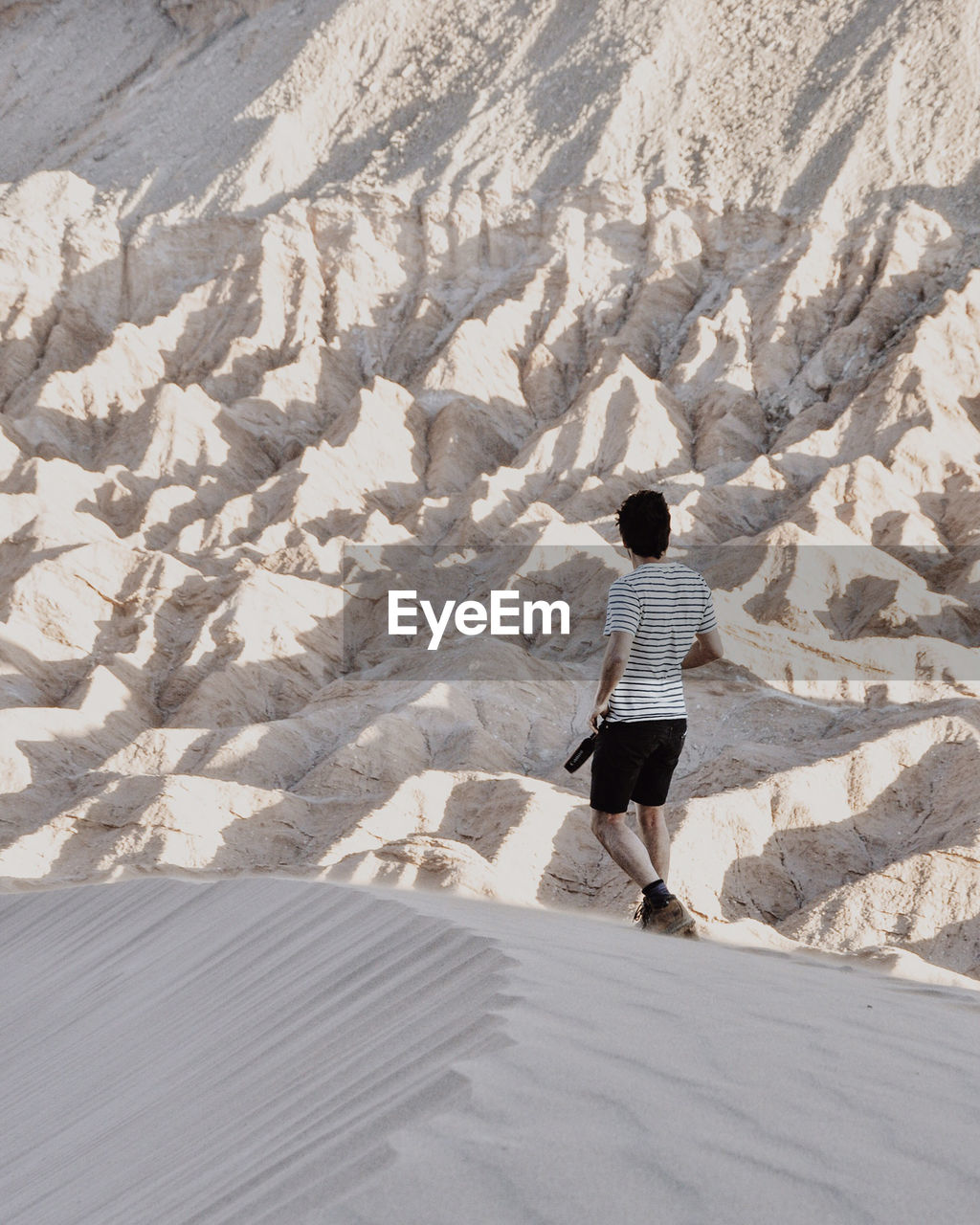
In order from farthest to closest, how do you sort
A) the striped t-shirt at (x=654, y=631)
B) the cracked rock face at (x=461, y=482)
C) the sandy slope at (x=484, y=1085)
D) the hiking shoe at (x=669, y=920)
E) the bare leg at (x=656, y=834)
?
the cracked rock face at (x=461, y=482), the bare leg at (x=656, y=834), the hiking shoe at (x=669, y=920), the striped t-shirt at (x=654, y=631), the sandy slope at (x=484, y=1085)

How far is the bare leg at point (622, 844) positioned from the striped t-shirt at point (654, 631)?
363 millimetres

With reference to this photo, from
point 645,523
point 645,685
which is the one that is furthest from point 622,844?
point 645,523

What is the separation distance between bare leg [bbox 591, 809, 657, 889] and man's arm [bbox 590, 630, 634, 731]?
417 millimetres

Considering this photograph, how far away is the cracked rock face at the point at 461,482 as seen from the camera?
11953 mm

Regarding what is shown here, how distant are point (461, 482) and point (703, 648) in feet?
72.8

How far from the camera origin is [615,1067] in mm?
2371

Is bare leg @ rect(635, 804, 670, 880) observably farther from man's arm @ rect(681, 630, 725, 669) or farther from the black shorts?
man's arm @ rect(681, 630, 725, 669)

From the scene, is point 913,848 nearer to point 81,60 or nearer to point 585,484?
point 585,484

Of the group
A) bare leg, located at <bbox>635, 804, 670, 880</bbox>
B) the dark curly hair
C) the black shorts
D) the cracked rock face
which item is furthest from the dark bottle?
the cracked rock face

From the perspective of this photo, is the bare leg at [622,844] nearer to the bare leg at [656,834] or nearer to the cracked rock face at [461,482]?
the bare leg at [656,834]

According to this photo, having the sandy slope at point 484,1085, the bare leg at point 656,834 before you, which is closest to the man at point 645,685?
the bare leg at point 656,834

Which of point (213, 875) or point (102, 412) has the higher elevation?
point (102, 412)

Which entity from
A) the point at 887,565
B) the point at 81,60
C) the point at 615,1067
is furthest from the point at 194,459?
the point at 615,1067

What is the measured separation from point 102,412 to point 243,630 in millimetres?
13318
